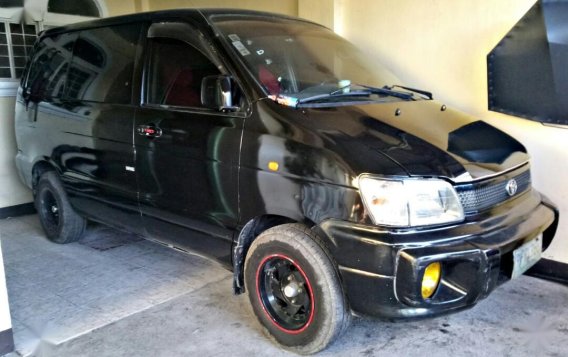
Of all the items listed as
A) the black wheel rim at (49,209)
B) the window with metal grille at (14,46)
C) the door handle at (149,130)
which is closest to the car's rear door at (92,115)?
the door handle at (149,130)

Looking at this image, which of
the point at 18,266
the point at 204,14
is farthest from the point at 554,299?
the point at 18,266

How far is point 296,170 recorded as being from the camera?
2713mm

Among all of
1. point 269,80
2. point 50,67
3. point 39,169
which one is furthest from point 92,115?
point 269,80

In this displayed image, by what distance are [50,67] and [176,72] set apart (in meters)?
1.87

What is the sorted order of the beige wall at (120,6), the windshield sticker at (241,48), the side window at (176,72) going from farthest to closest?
the beige wall at (120,6) → the side window at (176,72) → the windshield sticker at (241,48)

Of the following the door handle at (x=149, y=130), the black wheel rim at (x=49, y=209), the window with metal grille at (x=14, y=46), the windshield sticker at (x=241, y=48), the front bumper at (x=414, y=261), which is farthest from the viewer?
the window with metal grille at (x=14, y=46)

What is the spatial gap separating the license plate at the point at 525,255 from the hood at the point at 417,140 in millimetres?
440

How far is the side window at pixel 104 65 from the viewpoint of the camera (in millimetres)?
3740

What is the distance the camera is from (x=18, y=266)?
4.36 m

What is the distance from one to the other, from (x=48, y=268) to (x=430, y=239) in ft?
10.9

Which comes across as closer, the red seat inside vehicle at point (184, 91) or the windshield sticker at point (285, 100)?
the windshield sticker at point (285, 100)

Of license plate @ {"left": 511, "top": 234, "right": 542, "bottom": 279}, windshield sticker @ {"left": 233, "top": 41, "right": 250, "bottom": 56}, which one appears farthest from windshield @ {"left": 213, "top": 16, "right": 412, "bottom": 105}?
license plate @ {"left": 511, "top": 234, "right": 542, "bottom": 279}

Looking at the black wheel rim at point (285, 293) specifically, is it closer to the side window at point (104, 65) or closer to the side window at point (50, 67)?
the side window at point (104, 65)

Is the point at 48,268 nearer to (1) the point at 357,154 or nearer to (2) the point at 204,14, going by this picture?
(2) the point at 204,14
